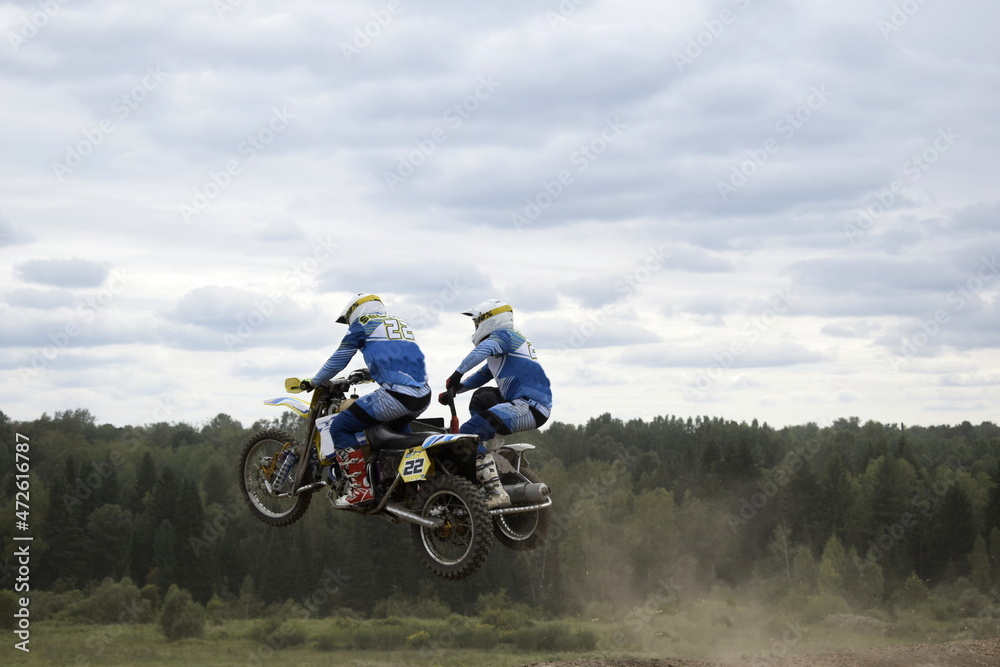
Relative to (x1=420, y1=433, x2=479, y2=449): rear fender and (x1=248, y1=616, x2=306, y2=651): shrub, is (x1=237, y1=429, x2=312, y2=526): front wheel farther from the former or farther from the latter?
(x1=248, y1=616, x2=306, y2=651): shrub

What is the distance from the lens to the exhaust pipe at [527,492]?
13273 millimetres

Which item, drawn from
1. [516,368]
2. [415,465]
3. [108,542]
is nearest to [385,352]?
[415,465]

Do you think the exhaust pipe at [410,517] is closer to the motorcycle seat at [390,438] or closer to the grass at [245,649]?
the motorcycle seat at [390,438]

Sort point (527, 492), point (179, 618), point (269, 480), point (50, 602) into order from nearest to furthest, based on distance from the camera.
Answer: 1. point (527, 492)
2. point (269, 480)
3. point (179, 618)
4. point (50, 602)

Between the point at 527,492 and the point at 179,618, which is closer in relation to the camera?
the point at 527,492

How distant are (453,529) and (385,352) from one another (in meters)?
2.56

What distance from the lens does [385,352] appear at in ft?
43.6

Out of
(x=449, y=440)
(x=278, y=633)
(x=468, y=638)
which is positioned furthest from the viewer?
(x=278, y=633)

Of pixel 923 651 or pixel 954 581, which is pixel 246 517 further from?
pixel 923 651

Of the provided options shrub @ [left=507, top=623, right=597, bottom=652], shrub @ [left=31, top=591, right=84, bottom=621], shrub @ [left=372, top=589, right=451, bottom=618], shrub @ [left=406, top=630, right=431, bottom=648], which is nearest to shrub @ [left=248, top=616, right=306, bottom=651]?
shrub @ [left=372, top=589, right=451, bottom=618]

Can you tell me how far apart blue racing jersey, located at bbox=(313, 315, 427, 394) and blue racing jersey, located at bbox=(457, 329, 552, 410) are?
2.32 feet

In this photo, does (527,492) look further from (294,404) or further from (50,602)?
(50,602)

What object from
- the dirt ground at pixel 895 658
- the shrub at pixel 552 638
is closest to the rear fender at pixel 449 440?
the dirt ground at pixel 895 658

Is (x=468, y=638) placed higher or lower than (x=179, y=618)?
lower
